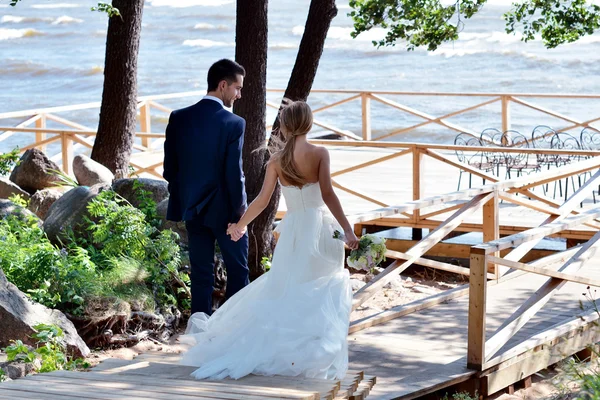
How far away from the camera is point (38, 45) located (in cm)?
4603

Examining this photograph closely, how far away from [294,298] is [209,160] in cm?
104

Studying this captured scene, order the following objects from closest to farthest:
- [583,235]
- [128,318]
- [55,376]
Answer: [55,376] → [128,318] → [583,235]

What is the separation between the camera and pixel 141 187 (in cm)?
862

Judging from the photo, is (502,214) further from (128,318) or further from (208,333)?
(208,333)

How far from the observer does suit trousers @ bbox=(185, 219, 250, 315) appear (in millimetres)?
5855

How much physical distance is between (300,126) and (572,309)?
124 inches

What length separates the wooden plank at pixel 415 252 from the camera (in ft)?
22.1

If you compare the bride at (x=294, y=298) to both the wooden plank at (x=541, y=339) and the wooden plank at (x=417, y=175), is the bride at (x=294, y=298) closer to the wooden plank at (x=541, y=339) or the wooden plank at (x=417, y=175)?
the wooden plank at (x=541, y=339)

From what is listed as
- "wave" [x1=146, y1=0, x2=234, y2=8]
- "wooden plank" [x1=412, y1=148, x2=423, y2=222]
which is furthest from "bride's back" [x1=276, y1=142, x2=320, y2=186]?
"wave" [x1=146, y1=0, x2=234, y2=8]

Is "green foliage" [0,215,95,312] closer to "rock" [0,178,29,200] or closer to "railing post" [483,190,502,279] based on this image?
"rock" [0,178,29,200]

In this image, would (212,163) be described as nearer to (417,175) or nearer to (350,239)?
(350,239)

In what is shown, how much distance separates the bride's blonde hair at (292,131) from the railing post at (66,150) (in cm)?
629

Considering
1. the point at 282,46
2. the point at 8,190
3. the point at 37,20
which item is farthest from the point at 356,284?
the point at 37,20

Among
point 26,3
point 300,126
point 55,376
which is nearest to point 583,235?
point 300,126
